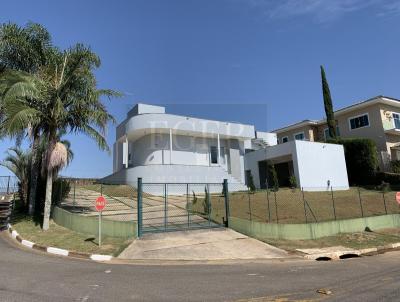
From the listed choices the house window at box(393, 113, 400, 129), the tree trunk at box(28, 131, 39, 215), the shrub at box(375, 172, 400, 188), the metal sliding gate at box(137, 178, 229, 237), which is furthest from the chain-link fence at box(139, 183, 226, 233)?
the house window at box(393, 113, 400, 129)

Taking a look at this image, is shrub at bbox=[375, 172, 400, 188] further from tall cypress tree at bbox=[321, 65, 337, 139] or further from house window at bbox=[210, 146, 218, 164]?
house window at bbox=[210, 146, 218, 164]

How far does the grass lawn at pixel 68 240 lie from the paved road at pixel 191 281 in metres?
1.44

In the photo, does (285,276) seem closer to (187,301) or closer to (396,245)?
(187,301)

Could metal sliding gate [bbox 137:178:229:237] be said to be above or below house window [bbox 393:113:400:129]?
below

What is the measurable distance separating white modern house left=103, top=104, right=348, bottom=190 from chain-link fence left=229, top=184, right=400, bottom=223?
2419 mm

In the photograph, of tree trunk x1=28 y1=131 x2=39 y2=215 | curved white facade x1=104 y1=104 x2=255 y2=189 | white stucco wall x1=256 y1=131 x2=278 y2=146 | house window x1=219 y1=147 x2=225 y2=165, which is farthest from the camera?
white stucco wall x1=256 y1=131 x2=278 y2=146

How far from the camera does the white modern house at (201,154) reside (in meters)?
28.5

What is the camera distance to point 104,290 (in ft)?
23.5

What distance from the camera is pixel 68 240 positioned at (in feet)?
45.9

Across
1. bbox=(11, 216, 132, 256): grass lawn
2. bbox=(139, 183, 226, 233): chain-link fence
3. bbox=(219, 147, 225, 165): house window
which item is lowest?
bbox=(11, 216, 132, 256): grass lawn

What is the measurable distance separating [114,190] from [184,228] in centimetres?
1303

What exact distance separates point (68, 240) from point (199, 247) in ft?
17.2

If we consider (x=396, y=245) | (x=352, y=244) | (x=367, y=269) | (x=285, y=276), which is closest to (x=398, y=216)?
(x=396, y=245)

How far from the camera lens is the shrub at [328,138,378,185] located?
1296 inches
